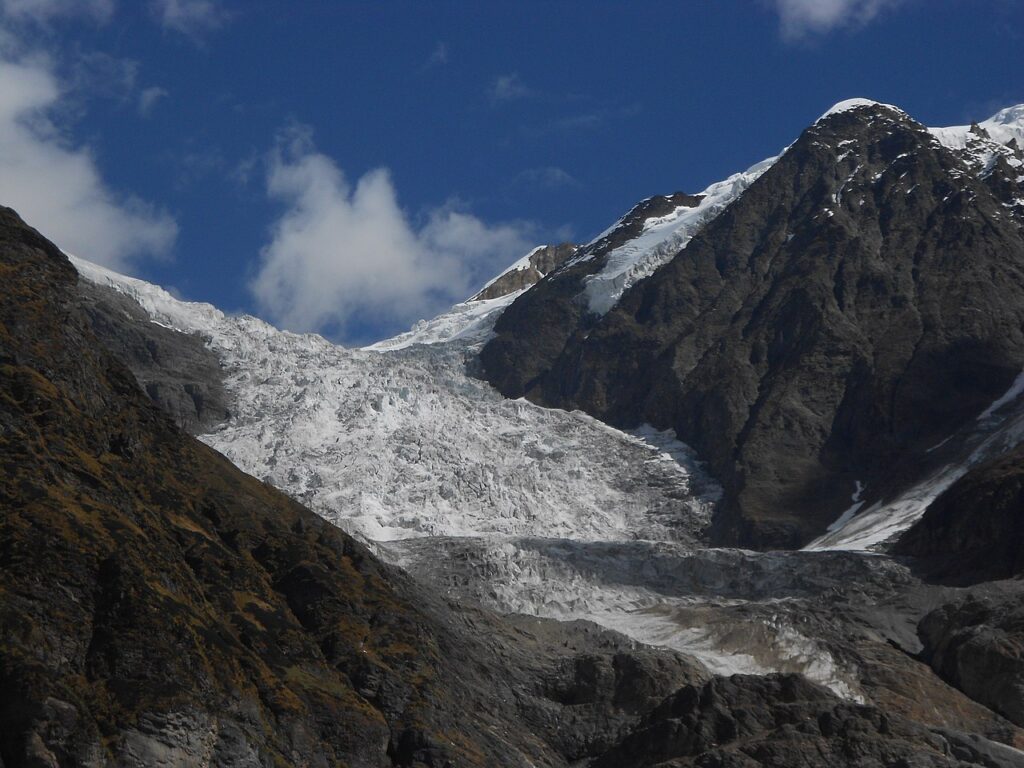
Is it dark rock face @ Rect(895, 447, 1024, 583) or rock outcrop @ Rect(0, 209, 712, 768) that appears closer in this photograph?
rock outcrop @ Rect(0, 209, 712, 768)

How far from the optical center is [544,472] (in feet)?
650

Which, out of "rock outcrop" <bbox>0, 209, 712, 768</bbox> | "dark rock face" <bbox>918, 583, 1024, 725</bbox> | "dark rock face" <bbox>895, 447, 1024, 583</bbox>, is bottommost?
"rock outcrop" <bbox>0, 209, 712, 768</bbox>

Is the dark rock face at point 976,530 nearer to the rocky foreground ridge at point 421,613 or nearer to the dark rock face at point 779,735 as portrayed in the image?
the rocky foreground ridge at point 421,613

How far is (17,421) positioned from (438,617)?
117 ft

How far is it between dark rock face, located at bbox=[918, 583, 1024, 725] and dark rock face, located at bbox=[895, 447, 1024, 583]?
16.5 m

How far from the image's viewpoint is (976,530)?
503 feet

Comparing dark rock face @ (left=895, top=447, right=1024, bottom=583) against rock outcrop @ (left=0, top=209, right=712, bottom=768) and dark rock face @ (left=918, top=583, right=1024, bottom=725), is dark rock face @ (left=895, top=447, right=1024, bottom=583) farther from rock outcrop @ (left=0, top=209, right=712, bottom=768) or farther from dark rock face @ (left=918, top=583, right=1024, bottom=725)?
rock outcrop @ (left=0, top=209, right=712, bottom=768)

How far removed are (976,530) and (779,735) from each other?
7991cm

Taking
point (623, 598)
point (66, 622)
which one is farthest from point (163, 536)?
point (623, 598)

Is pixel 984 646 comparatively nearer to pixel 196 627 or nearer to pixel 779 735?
pixel 779 735

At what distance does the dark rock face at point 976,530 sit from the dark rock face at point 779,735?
59849 millimetres

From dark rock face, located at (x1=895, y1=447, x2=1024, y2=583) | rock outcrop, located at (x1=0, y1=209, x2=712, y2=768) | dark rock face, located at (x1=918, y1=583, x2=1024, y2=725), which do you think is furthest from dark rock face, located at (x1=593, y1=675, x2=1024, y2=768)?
dark rock face, located at (x1=895, y1=447, x2=1024, y2=583)

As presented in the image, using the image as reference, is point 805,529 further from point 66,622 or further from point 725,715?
point 66,622

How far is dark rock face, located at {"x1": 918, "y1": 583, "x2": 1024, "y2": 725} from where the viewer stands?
4471 inches
